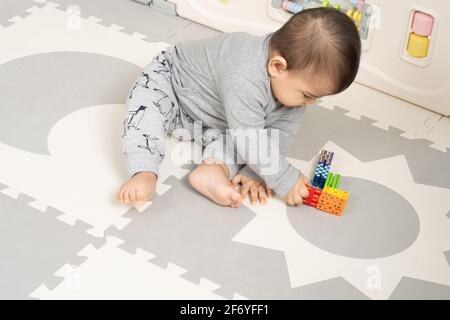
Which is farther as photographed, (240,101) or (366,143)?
(366,143)

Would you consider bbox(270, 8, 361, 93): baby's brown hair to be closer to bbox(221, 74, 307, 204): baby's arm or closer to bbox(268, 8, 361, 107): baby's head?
bbox(268, 8, 361, 107): baby's head

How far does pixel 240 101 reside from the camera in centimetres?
107

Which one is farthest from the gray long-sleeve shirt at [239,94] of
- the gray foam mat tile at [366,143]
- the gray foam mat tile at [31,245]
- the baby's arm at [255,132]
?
the gray foam mat tile at [31,245]

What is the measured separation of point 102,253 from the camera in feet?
3.28

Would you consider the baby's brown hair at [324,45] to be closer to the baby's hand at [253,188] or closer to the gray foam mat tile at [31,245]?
the baby's hand at [253,188]

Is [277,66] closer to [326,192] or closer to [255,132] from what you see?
[255,132]

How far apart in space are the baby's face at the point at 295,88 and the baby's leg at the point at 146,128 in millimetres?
214

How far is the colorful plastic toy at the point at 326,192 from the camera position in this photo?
109cm

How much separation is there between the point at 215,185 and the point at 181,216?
0.25 ft

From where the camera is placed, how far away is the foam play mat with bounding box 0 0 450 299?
98 cm

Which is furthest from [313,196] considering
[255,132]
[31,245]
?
[31,245]

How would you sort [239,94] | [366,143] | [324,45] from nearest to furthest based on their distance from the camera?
1. [324,45]
2. [239,94]
3. [366,143]

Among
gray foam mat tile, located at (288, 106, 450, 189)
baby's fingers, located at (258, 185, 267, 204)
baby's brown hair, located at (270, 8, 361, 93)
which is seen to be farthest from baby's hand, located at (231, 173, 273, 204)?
baby's brown hair, located at (270, 8, 361, 93)

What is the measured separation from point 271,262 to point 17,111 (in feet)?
1.91
